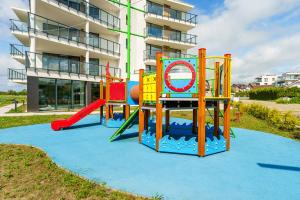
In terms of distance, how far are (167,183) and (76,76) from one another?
20849 millimetres

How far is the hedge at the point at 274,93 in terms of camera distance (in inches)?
1692

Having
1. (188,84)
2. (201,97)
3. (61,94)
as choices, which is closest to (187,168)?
(201,97)

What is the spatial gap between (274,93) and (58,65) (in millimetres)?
47693

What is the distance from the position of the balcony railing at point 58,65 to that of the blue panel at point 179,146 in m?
18.2

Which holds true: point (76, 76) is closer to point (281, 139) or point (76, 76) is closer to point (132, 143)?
point (132, 143)

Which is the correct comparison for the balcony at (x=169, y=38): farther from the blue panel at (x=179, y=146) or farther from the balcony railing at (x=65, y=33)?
the blue panel at (x=179, y=146)

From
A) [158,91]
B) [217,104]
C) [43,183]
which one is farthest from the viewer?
[217,104]

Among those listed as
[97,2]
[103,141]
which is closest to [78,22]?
[97,2]

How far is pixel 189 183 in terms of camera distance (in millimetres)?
4344

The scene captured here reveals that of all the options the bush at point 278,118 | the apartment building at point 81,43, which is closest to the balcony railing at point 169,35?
the apartment building at point 81,43

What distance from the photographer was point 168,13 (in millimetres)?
32844

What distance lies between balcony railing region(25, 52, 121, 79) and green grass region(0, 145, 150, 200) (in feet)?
54.2

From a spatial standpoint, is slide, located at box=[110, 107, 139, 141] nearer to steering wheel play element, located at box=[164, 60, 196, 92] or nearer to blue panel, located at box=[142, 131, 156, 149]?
blue panel, located at box=[142, 131, 156, 149]

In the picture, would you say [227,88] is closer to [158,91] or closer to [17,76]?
[158,91]
